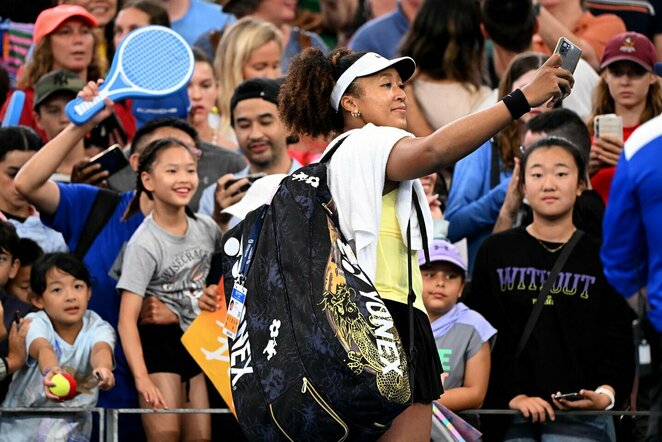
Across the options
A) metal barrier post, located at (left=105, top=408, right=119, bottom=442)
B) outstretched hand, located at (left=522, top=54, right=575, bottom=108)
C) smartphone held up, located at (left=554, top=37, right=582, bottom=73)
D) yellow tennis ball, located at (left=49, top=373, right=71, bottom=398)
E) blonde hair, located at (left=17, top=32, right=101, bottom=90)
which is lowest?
metal barrier post, located at (left=105, top=408, right=119, bottom=442)

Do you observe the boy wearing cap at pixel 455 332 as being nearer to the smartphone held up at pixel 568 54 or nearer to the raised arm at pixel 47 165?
the raised arm at pixel 47 165

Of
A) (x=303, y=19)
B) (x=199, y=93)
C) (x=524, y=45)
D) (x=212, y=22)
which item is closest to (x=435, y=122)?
(x=524, y=45)

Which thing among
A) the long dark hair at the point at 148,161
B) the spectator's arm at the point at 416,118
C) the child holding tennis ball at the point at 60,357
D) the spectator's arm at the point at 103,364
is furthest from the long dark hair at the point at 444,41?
the spectator's arm at the point at 103,364

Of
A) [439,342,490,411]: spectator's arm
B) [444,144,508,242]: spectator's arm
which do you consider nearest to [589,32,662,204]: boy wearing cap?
[444,144,508,242]: spectator's arm

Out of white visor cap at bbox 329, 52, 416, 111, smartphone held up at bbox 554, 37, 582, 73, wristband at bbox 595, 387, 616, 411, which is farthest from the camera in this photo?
wristband at bbox 595, 387, 616, 411

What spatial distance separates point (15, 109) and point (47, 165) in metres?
1.62

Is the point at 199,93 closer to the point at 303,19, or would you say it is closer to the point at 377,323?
the point at 303,19

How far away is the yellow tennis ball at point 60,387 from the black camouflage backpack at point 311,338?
1.54 metres

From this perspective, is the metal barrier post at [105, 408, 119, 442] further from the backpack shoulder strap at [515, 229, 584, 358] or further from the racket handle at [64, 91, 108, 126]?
the backpack shoulder strap at [515, 229, 584, 358]

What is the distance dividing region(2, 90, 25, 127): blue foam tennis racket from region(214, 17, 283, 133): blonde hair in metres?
1.28

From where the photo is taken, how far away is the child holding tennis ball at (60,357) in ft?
19.8

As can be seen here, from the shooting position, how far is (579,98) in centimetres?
834

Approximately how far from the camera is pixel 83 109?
6.57 metres

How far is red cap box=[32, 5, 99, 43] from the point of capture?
8.30m
